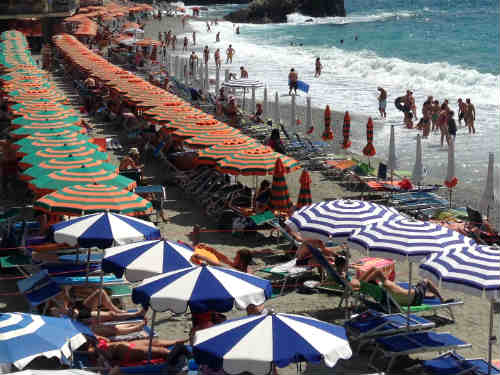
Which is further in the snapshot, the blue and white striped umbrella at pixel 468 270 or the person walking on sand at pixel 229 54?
the person walking on sand at pixel 229 54

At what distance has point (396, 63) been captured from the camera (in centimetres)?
4341

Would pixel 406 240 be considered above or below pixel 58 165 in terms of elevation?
below

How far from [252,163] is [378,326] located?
5.26 meters

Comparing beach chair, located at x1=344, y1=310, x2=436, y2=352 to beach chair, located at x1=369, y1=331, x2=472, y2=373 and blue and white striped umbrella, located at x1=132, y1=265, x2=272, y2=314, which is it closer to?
beach chair, located at x1=369, y1=331, x2=472, y2=373

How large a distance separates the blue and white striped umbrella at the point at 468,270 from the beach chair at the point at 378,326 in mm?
763

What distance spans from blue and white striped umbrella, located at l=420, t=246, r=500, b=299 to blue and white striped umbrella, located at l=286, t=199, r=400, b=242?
172 cm

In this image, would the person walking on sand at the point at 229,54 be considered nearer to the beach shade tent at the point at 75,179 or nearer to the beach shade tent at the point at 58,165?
the beach shade tent at the point at 58,165

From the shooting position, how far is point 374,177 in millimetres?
15305

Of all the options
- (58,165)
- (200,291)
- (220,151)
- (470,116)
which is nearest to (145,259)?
(200,291)

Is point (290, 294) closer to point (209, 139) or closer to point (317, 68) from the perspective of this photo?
point (209, 139)

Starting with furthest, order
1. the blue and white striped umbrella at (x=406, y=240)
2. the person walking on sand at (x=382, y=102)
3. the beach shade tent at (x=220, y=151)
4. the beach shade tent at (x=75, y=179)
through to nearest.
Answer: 1. the person walking on sand at (x=382, y=102)
2. the beach shade tent at (x=220, y=151)
3. the beach shade tent at (x=75, y=179)
4. the blue and white striped umbrella at (x=406, y=240)

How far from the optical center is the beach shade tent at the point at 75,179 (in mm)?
10562

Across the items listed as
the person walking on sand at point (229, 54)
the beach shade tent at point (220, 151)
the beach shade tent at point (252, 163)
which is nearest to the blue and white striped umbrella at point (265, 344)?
the beach shade tent at point (252, 163)

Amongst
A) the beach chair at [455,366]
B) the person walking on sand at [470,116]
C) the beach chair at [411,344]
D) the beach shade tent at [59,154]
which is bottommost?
the beach chair at [455,366]
